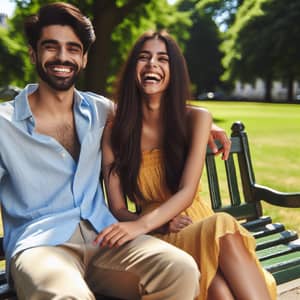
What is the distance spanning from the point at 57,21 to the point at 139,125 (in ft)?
2.60

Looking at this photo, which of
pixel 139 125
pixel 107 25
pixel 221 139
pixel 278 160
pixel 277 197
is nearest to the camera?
pixel 139 125

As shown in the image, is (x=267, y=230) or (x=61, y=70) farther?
(x=267, y=230)

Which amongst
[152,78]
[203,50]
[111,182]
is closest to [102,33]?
[152,78]

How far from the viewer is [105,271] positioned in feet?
9.80

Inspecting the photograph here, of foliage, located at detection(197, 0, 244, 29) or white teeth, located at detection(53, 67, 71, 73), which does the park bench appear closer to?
white teeth, located at detection(53, 67, 71, 73)

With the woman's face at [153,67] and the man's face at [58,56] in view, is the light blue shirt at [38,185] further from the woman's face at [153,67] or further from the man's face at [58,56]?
the woman's face at [153,67]

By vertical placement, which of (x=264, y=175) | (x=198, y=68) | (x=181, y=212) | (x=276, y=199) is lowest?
(x=198, y=68)

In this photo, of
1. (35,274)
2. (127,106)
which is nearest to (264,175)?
(127,106)

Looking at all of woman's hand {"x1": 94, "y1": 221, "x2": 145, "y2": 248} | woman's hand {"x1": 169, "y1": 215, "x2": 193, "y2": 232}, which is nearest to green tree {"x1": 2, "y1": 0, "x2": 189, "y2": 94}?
woman's hand {"x1": 169, "y1": 215, "x2": 193, "y2": 232}

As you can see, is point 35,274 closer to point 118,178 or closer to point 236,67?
point 118,178

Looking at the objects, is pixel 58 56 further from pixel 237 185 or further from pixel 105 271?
pixel 237 185

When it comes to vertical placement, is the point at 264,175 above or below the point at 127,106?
below

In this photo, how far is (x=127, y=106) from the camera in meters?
3.55

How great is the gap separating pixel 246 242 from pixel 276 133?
1755 cm
